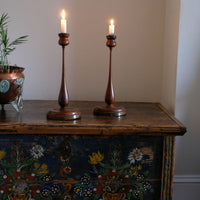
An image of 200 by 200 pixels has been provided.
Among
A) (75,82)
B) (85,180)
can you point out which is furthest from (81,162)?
(75,82)

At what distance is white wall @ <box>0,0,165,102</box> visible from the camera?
60.1 inches

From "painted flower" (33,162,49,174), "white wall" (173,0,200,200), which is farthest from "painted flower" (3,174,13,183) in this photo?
"white wall" (173,0,200,200)

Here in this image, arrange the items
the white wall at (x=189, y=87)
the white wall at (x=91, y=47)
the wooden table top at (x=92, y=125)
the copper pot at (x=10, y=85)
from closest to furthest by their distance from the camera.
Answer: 1. the wooden table top at (x=92, y=125)
2. the copper pot at (x=10, y=85)
3. the white wall at (x=189, y=87)
4. the white wall at (x=91, y=47)

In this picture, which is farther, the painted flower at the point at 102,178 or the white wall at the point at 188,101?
the white wall at the point at 188,101

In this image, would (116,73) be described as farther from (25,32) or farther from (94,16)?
(25,32)

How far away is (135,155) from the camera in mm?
1134

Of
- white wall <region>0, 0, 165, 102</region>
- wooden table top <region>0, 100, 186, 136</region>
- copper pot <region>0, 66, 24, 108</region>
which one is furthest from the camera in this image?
white wall <region>0, 0, 165, 102</region>

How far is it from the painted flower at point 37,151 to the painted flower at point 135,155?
0.33 m

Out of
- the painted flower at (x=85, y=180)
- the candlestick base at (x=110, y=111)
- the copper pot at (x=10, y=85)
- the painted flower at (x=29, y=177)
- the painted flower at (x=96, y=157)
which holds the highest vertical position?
the copper pot at (x=10, y=85)

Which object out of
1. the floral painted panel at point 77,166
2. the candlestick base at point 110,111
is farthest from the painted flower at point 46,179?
the candlestick base at point 110,111

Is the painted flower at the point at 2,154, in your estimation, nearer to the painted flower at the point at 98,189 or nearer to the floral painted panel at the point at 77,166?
the floral painted panel at the point at 77,166

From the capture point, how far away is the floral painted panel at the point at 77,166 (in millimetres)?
1113

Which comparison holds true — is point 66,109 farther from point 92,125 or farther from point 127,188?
point 127,188

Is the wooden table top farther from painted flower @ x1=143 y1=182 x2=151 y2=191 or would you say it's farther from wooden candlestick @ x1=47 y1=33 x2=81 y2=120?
painted flower @ x1=143 y1=182 x2=151 y2=191
